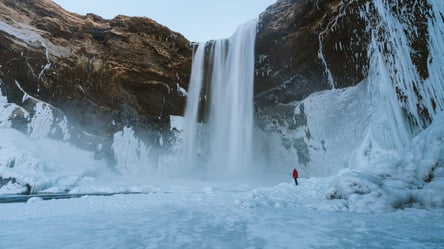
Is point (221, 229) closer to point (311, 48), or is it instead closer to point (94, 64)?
point (311, 48)

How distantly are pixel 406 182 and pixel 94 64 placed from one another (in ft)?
60.1

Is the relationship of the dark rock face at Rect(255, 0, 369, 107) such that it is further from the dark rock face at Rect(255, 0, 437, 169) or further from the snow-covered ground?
the snow-covered ground

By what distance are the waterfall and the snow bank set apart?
37.3 ft

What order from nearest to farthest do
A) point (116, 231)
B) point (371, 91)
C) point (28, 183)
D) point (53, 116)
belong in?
point (116, 231) → point (28, 183) → point (371, 91) → point (53, 116)

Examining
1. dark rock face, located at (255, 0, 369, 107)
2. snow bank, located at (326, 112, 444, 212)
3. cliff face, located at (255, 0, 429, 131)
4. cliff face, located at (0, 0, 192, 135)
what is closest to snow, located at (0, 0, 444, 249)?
snow bank, located at (326, 112, 444, 212)

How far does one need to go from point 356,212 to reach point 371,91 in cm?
1030

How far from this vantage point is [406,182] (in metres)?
6.03

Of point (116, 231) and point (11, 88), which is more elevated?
point (11, 88)

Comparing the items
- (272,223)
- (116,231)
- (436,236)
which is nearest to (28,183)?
(116,231)

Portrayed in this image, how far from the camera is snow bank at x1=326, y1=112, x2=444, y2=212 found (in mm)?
5113

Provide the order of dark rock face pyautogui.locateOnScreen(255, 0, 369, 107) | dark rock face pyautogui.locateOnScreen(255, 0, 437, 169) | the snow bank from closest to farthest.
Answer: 1. the snow bank
2. dark rock face pyautogui.locateOnScreen(255, 0, 437, 169)
3. dark rock face pyautogui.locateOnScreen(255, 0, 369, 107)

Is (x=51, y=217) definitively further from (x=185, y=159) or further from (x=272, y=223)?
(x=185, y=159)

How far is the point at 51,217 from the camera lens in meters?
4.81

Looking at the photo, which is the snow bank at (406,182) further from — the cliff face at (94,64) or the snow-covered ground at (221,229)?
the cliff face at (94,64)
